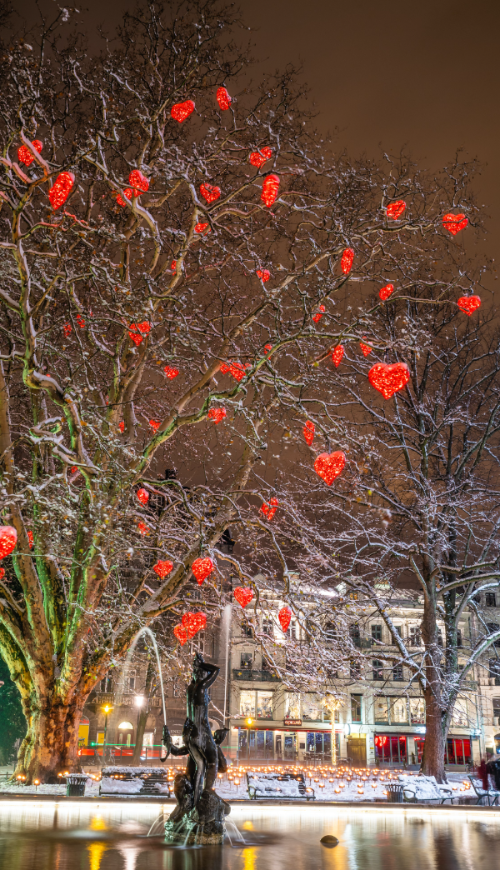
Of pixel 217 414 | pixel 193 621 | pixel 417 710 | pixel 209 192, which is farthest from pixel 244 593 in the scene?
pixel 417 710

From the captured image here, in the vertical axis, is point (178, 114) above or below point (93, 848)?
above

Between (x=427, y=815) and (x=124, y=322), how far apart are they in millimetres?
11165

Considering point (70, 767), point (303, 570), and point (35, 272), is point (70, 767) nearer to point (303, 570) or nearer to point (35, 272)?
point (303, 570)

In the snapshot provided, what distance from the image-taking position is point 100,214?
590 inches

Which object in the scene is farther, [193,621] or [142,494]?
[142,494]

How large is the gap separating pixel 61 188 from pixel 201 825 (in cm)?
1073

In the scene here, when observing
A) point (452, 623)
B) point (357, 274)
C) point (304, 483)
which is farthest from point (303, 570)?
point (357, 274)

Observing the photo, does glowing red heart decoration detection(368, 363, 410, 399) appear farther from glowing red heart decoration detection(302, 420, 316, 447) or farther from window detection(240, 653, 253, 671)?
window detection(240, 653, 253, 671)

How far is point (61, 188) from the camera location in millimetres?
11734

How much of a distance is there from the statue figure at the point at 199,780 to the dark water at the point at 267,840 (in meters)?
0.38

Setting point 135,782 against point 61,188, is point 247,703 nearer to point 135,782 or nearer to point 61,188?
point 135,782

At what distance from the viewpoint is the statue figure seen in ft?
27.6

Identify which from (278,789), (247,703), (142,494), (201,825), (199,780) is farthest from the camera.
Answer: (247,703)

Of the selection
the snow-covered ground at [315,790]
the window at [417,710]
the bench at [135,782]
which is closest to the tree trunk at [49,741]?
the snow-covered ground at [315,790]
